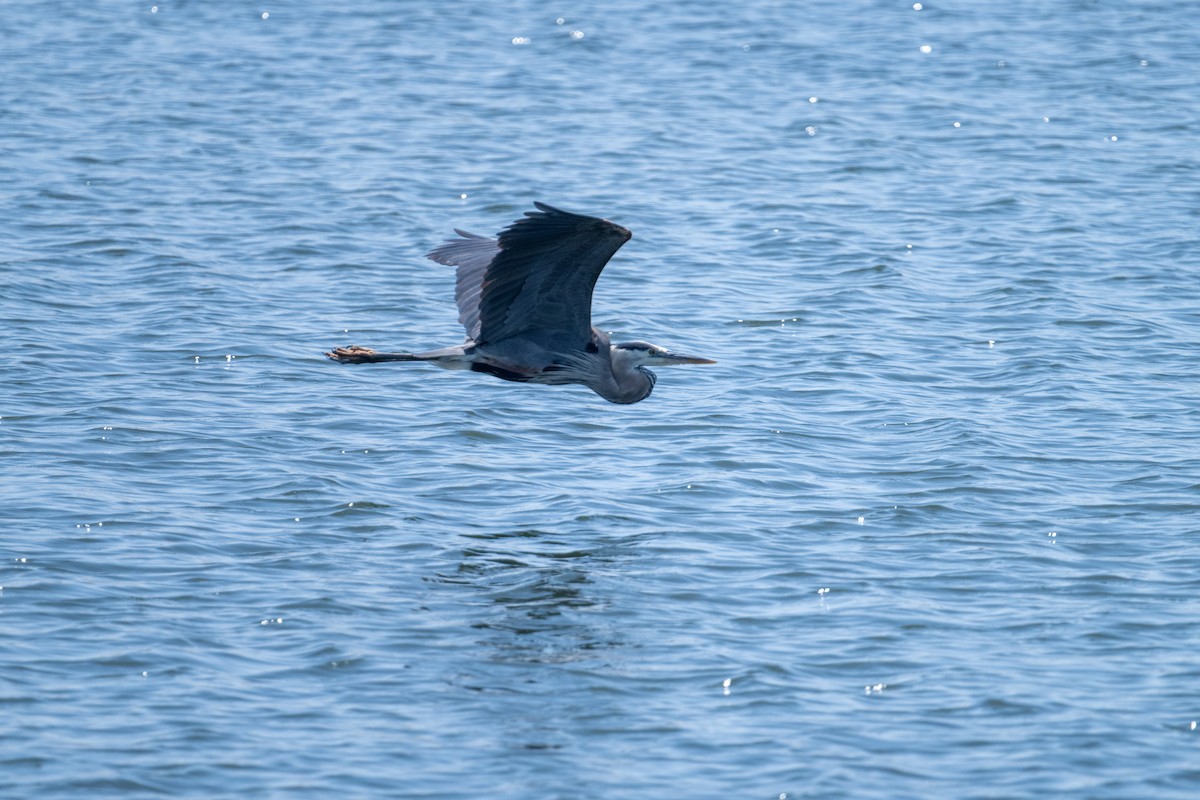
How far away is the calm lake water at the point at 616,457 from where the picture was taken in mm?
7492

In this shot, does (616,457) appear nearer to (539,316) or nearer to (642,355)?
(642,355)

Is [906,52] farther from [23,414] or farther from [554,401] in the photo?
[23,414]

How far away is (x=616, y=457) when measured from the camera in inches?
437

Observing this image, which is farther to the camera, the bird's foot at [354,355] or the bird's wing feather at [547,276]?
the bird's foot at [354,355]

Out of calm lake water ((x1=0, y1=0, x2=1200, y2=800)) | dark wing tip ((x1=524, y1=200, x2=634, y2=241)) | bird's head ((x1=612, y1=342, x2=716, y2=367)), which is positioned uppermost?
dark wing tip ((x1=524, y1=200, x2=634, y2=241))

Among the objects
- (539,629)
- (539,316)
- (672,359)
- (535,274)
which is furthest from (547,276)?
(539,629)

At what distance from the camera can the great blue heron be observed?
30.5 ft

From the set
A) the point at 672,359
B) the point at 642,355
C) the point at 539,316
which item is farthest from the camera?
the point at 672,359

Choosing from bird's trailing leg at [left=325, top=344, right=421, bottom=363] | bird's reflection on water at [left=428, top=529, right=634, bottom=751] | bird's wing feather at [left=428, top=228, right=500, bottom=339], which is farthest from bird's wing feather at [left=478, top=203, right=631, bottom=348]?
bird's reflection on water at [left=428, top=529, right=634, bottom=751]

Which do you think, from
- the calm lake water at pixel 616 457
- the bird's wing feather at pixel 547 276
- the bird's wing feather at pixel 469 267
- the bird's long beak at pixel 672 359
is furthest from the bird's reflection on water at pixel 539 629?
the bird's long beak at pixel 672 359

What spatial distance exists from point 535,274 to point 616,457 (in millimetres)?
1861

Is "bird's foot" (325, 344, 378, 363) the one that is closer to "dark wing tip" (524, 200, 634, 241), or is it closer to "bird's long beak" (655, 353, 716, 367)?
"dark wing tip" (524, 200, 634, 241)

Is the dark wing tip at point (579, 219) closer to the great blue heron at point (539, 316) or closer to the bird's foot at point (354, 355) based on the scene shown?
the great blue heron at point (539, 316)

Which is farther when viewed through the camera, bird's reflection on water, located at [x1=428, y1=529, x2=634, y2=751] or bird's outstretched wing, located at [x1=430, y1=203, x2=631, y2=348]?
bird's outstretched wing, located at [x1=430, y1=203, x2=631, y2=348]
